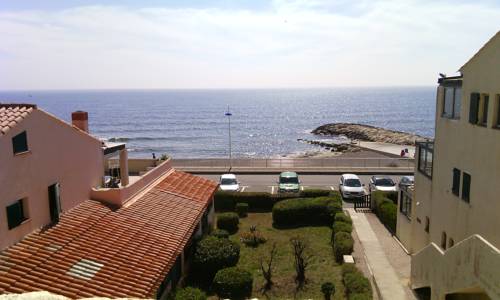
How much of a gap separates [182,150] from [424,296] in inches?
2985

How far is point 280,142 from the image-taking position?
10138cm

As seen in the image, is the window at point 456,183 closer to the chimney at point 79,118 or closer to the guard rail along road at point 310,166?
the chimney at point 79,118

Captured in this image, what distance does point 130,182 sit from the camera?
2108 cm

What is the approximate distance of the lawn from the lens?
1653 cm

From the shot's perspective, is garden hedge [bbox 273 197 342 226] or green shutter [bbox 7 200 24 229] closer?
green shutter [bbox 7 200 24 229]

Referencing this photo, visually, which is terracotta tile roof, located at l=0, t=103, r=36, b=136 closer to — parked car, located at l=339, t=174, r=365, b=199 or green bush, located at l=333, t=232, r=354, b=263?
green bush, located at l=333, t=232, r=354, b=263

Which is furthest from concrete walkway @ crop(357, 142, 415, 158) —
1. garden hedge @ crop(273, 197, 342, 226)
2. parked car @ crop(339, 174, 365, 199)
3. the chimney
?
the chimney

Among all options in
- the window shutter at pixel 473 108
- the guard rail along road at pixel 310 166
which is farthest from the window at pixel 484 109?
the guard rail along road at pixel 310 166

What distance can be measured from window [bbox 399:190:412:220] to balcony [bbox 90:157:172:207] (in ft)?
39.2

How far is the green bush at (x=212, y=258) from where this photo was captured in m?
18.0

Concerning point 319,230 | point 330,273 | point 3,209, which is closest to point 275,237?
point 319,230

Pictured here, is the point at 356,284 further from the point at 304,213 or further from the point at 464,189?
the point at 304,213

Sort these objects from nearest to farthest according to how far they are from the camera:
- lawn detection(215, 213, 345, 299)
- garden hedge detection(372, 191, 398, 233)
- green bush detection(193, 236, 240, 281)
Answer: lawn detection(215, 213, 345, 299)
green bush detection(193, 236, 240, 281)
garden hedge detection(372, 191, 398, 233)

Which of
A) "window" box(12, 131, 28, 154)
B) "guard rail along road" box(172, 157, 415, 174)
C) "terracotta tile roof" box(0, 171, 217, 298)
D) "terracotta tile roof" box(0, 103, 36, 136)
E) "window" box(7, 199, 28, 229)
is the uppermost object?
"terracotta tile roof" box(0, 103, 36, 136)
